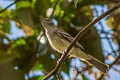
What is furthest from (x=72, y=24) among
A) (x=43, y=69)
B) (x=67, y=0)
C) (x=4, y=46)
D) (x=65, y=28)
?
(x=4, y=46)

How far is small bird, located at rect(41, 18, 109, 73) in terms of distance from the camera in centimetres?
261

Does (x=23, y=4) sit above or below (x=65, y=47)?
above

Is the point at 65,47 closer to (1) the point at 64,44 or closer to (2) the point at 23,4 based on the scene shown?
(1) the point at 64,44

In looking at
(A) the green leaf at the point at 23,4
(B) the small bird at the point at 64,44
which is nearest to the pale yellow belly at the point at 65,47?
(B) the small bird at the point at 64,44

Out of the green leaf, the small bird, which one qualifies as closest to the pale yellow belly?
the small bird

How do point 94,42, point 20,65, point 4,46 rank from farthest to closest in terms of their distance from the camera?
point 4,46 < point 20,65 < point 94,42

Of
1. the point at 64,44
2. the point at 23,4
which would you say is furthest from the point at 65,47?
the point at 23,4

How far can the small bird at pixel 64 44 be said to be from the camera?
2605 mm

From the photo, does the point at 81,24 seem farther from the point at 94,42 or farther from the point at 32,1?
the point at 32,1

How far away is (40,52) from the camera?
3.26 metres

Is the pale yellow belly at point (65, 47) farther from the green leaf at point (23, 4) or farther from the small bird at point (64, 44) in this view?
the green leaf at point (23, 4)

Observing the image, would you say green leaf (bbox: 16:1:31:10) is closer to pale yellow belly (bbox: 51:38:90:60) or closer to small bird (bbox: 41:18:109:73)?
small bird (bbox: 41:18:109:73)

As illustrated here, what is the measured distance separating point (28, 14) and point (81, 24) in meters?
0.60

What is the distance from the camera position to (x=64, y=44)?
9.31 ft
